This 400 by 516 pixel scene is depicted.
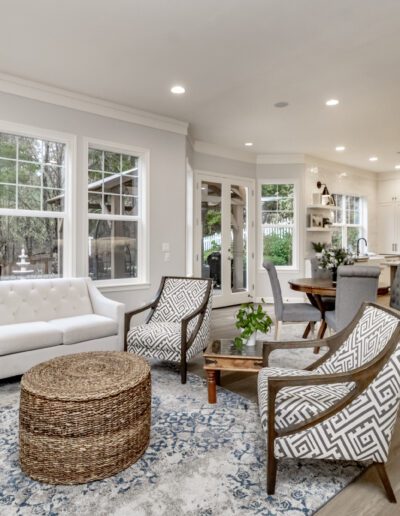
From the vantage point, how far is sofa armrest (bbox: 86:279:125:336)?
12.1 ft

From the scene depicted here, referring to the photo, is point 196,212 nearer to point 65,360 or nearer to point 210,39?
point 210,39

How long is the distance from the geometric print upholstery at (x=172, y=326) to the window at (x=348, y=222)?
532 centimetres

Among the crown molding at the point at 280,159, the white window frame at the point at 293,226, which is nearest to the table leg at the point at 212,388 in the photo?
the white window frame at the point at 293,226

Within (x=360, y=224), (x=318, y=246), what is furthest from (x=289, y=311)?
(x=360, y=224)

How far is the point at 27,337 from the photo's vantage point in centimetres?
309

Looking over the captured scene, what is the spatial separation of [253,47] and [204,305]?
240 centimetres

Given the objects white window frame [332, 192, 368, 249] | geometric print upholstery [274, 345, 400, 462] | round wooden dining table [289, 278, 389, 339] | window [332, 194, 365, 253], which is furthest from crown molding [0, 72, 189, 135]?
white window frame [332, 192, 368, 249]

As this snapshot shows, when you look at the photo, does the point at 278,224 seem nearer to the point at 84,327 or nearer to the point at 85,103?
the point at 85,103

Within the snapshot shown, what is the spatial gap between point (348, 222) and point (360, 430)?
301 inches

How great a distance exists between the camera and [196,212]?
249 inches

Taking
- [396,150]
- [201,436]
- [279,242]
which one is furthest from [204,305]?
[396,150]

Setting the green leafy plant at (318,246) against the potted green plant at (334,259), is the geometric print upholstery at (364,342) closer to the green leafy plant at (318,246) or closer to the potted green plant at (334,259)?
the potted green plant at (334,259)

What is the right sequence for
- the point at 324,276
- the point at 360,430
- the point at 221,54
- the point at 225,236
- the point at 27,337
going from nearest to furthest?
the point at 360,430 → the point at 27,337 → the point at 221,54 → the point at 324,276 → the point at 225,236

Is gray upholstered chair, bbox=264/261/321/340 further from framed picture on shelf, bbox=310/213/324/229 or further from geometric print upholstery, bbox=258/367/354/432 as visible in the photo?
framed picture on shelf, bbox=310/213/324/229
